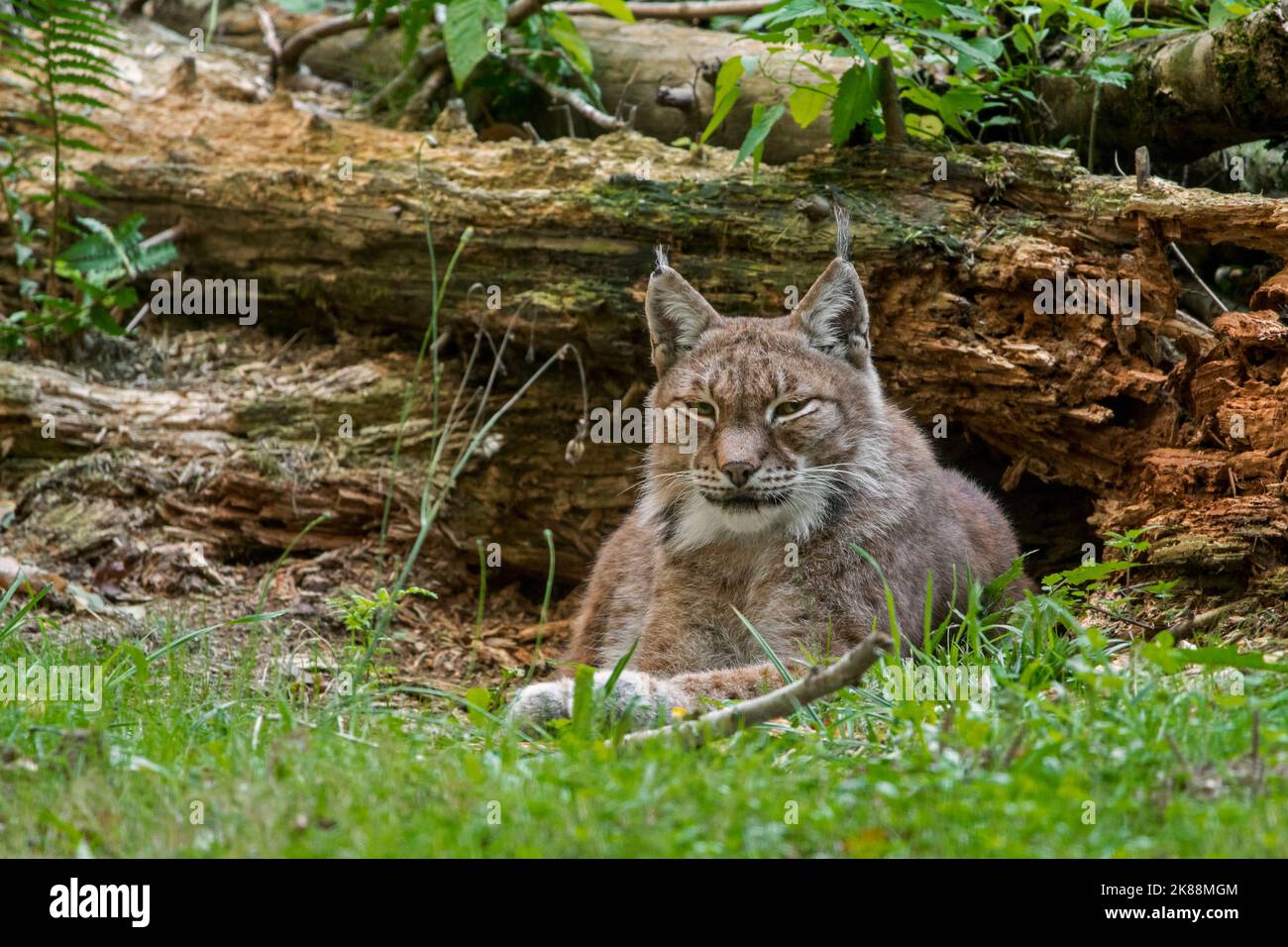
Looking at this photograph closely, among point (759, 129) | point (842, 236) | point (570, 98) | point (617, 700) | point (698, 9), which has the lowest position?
point (617, 700)

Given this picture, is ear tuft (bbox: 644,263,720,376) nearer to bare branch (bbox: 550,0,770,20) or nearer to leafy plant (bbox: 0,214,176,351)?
leafy plant (bbox: 0,214,176,351)

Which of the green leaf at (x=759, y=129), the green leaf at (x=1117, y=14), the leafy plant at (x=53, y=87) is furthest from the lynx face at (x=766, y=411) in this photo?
the leafy plant at (x=53, y=87)

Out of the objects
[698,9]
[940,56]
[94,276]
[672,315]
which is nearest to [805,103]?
[940,56]

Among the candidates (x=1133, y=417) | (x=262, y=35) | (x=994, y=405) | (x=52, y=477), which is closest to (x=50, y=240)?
(x=52, y=477)

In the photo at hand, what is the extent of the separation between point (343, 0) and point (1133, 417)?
6.76m

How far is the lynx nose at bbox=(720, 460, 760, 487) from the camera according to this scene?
205 inches

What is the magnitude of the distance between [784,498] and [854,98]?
2144 millimetres

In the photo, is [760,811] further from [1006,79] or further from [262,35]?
[262,35]

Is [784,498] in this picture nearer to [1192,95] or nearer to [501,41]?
[1192,95]

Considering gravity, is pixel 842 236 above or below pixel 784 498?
above

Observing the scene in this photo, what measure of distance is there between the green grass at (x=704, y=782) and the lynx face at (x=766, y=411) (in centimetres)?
134

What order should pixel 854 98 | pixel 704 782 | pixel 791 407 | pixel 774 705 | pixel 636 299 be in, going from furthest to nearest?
pixel 636 299
pixel 854 98
pixel 791 407
pixel 774 705
pixel 704 782

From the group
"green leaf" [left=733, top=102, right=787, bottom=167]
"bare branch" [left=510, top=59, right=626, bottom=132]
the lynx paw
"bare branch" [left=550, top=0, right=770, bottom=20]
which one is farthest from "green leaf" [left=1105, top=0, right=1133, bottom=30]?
the lynx paw

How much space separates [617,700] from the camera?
4.65m
